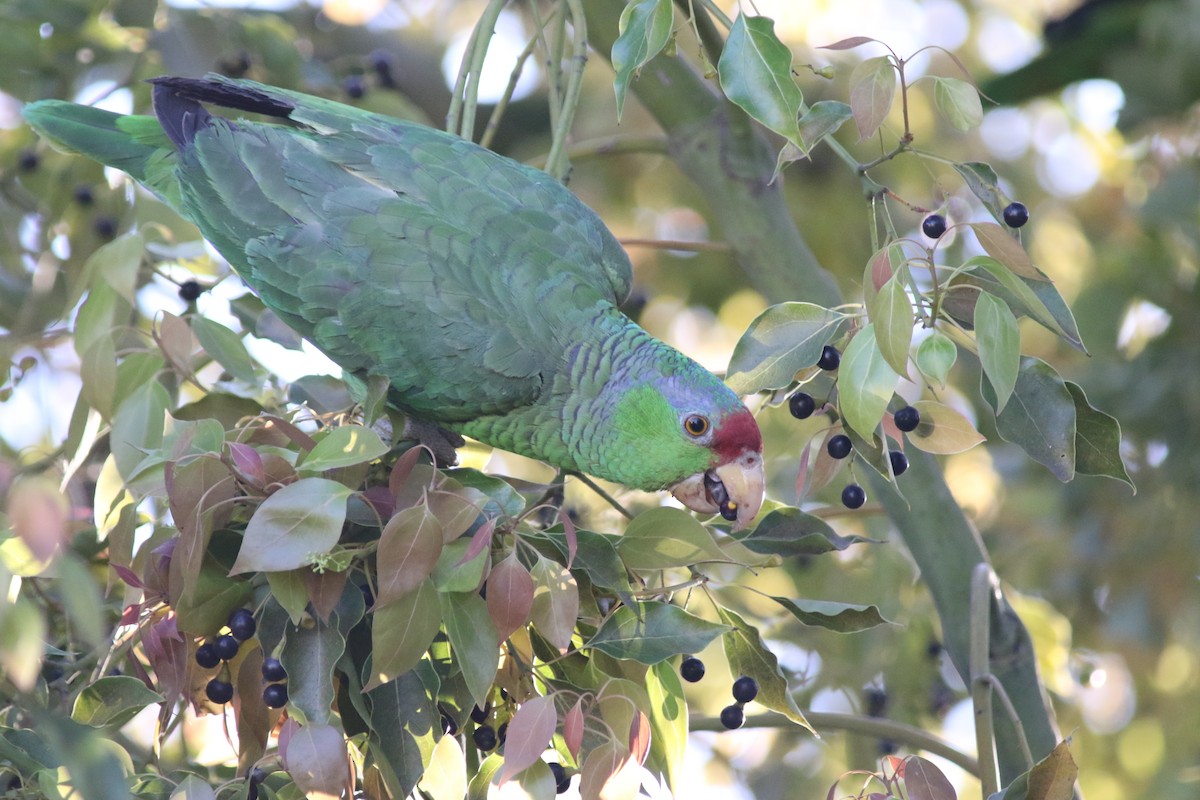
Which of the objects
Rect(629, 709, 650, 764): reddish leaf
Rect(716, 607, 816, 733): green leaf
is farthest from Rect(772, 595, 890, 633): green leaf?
Rect(629, 709, 650, 764): reddish leaf

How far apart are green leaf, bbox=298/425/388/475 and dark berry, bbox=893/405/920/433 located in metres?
0.86

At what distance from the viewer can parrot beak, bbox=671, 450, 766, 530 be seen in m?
2.51

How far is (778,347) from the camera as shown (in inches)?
76.6

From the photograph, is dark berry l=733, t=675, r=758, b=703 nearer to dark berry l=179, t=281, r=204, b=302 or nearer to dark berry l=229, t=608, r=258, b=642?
dark berry l=229, t=608, r=258, b=642

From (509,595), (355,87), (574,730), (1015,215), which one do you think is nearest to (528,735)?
(574,730)

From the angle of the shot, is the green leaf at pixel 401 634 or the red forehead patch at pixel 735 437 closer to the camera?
the green leaf at pixel 401 634

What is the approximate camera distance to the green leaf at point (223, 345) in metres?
2.36

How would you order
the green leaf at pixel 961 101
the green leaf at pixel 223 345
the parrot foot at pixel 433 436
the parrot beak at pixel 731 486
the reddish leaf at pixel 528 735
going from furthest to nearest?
the parrot foot at pixel 433 436 < the parrot beak at pixel 731 486 < the green leaf at pixel 223 345 < the green leaf at pixel 961 101 < the reddish leaf at pixel 528 735

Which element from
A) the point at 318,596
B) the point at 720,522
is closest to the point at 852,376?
the point at 720,522

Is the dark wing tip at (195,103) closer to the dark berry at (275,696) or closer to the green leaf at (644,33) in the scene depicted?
the green leaf at (644,33)

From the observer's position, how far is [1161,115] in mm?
Answer: 4793

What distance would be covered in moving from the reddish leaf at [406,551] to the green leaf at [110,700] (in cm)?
47

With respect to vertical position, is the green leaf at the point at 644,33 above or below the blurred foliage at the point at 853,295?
above

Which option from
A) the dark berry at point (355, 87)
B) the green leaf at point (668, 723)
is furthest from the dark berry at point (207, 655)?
the dark berry at point (355, 87)
